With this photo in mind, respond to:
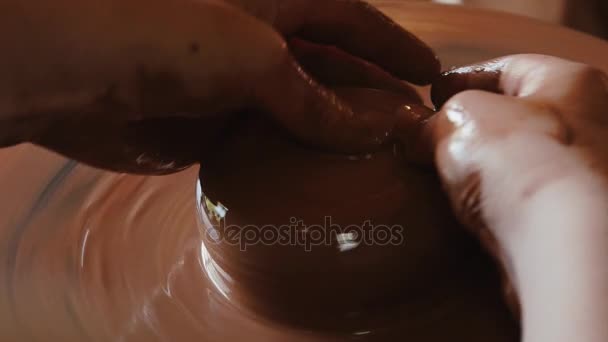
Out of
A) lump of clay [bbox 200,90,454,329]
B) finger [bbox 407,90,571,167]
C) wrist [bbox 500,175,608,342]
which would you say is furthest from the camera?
lump of clay [bbox 200,90,454,329]

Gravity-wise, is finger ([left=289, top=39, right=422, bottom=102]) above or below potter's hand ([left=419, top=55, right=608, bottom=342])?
below

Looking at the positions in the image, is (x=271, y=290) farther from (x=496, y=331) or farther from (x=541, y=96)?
(x=541, y=96)

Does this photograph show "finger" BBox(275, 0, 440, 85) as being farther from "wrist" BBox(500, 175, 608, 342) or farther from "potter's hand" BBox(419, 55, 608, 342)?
"wrist" BBox(500, 175, 608, 342)

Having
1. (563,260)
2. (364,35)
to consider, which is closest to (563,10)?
(364,35)

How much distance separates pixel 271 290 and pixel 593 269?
0.34 meters

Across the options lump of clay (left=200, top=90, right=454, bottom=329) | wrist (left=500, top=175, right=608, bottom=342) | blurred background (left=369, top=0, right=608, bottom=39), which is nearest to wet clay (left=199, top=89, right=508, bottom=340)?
lump of clay (left=200, top=90, right=454, bottom=329)

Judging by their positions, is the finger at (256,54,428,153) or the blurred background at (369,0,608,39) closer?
the finger at (256,54,428,153)

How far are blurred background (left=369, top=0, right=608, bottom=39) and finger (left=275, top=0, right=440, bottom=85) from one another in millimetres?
726

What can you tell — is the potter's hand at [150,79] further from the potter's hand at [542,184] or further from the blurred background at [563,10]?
the blurred background at [563,10]

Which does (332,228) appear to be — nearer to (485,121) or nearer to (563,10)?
(485,121)

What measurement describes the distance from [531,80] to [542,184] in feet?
0.57

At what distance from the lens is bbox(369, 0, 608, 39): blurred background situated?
1.54 metres

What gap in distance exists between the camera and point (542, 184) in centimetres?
54

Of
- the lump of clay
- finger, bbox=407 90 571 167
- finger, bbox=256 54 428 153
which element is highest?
finger, bbox=407 90 571 167
